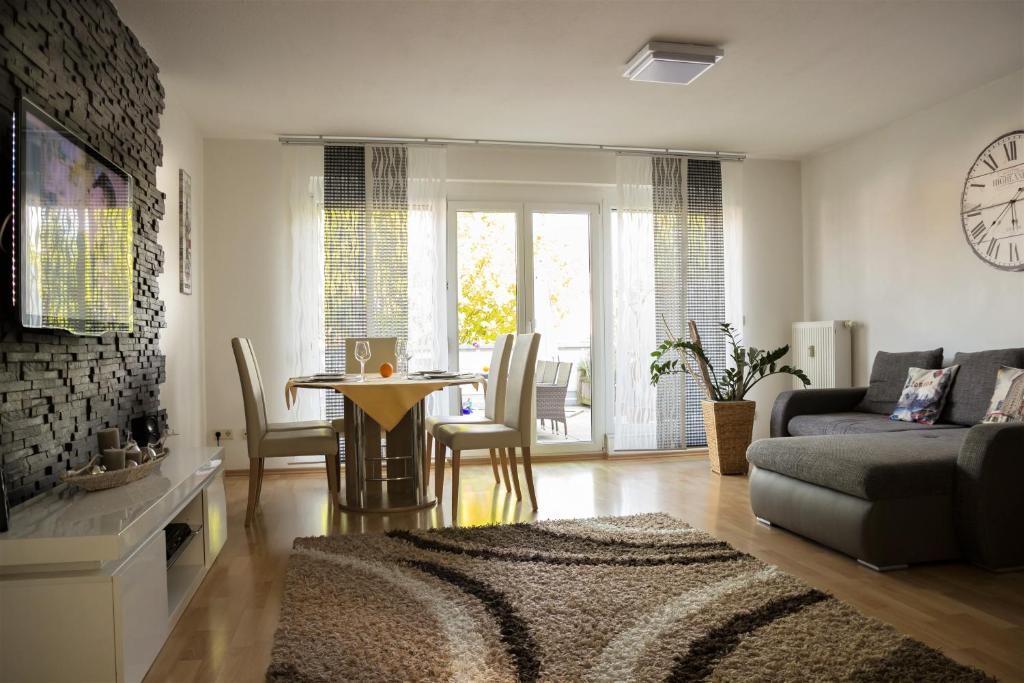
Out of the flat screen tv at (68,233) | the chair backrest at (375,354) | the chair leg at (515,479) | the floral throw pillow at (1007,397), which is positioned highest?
the flat screen tv at (68,233)

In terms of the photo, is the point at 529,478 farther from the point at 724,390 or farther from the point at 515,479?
A: the point at 724,390

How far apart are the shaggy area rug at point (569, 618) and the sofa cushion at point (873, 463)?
50 cm

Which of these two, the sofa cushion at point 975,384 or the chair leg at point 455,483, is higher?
the sofa cushion at point 975,384

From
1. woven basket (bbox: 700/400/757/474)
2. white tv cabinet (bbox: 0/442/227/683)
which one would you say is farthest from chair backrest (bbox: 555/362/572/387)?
white tv cabinet (bbox: 0/442/227/683)

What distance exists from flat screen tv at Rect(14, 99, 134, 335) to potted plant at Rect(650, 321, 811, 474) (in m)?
3.91

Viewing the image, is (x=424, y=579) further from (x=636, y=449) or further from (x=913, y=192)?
(x=913, y=192)

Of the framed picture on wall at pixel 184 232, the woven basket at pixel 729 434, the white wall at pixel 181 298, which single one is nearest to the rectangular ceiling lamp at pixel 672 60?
the woven basket at pixel 729 434

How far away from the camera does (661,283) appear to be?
5984 millimetres

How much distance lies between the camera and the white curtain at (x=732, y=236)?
6156 mm

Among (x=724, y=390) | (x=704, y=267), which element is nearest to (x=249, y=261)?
(x=704, y=267)

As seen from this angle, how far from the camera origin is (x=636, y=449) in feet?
19.5

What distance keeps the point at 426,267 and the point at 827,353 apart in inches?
132

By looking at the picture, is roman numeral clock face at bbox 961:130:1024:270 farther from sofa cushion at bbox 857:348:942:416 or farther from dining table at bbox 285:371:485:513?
dining table at bbox 285:371:485:513

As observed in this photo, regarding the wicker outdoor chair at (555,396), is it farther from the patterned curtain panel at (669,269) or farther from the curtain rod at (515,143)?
the curtain rod at (515,143)
